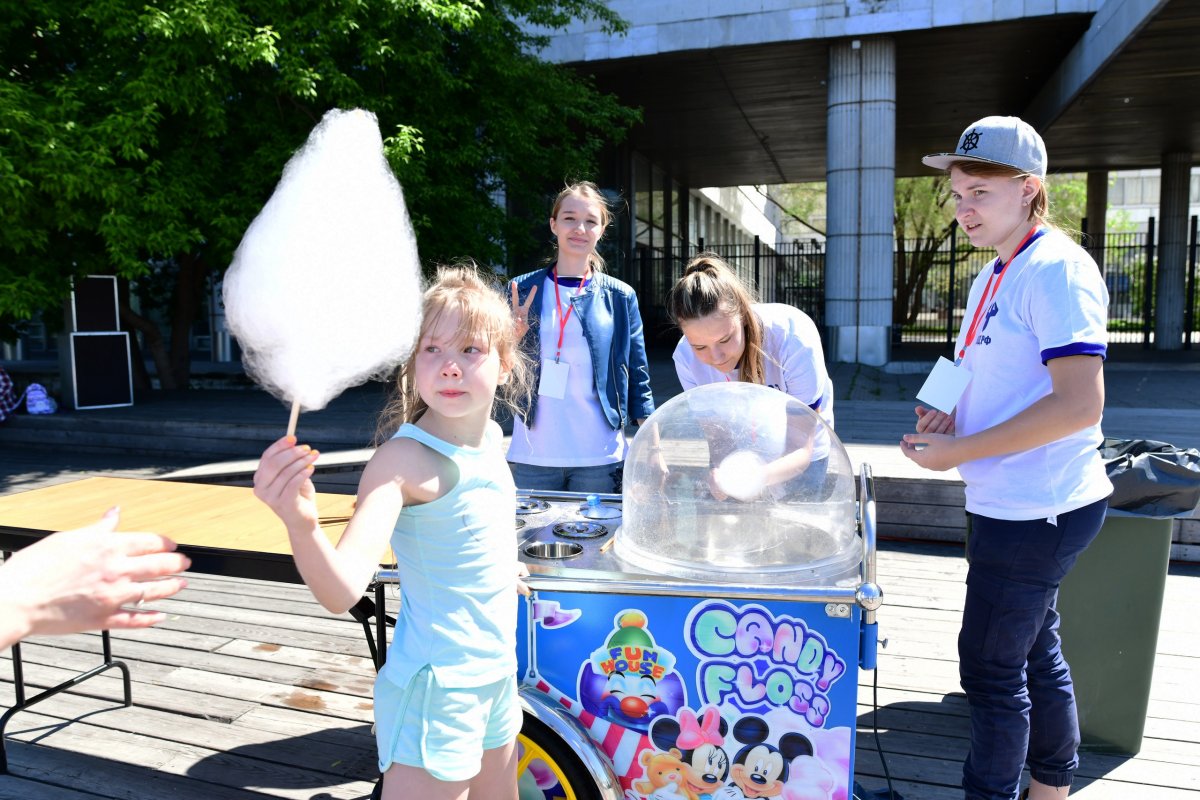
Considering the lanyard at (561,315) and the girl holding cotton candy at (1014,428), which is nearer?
the girl holding cotton candy at (1014,428)

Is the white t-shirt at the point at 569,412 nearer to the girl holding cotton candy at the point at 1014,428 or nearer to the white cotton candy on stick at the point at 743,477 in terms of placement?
the white cotton candy on stick at the point at 743,477

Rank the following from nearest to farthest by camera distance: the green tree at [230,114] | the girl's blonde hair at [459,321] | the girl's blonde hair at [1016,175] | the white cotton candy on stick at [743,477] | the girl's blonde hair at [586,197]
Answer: the girl's blonde hair at [459,321], the girl's blonde hair at [1016,175], the white cotton candy on stick at [743,477], the girl's blonde hair at [586,197], the green tree at [230,114]

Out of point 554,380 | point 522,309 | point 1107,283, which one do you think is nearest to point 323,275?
point 522,309

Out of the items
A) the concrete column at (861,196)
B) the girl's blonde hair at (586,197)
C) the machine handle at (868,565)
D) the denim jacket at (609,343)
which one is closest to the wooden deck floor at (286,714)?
the machine handle at (868,565)

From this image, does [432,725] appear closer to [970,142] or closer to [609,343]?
[970,142]

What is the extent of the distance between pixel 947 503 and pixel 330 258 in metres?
5.05

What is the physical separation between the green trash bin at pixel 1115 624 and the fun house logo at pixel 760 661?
148 cm

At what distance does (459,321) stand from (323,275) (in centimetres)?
43

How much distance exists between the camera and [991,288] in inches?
91.4

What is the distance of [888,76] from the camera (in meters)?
13.8

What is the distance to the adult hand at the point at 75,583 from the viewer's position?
118 centimetres

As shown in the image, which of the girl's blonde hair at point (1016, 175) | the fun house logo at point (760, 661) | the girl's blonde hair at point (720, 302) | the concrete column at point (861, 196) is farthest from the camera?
→ the concrete column at point (861, 196)

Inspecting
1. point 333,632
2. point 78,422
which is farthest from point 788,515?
point 78,422

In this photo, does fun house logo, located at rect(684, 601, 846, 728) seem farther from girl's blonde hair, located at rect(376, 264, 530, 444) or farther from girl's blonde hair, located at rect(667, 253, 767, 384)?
girl's blonde hair, located at rect(667, 253, 767, 384)
